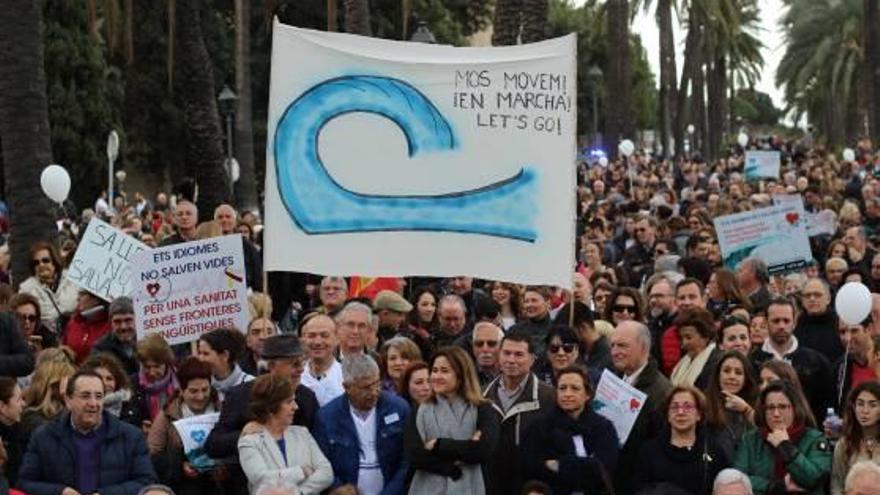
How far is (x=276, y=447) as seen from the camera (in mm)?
8734

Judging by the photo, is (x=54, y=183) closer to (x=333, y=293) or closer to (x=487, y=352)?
(x=333, y=293)

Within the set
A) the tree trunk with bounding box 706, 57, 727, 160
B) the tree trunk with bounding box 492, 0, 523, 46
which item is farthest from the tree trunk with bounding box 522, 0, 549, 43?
the tree trunk with bounding box 706, 57, 727, 160

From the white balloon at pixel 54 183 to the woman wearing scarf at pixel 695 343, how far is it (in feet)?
25.5

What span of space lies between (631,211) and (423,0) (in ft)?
85.5

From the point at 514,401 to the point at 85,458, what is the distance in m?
2.14

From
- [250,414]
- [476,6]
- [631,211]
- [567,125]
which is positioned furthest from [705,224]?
[476,6]

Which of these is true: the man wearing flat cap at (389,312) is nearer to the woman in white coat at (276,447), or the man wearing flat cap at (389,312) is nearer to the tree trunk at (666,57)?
the woman in white coat at (276,447)

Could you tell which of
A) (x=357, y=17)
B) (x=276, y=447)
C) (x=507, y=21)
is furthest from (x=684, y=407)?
(x=357, y=17)

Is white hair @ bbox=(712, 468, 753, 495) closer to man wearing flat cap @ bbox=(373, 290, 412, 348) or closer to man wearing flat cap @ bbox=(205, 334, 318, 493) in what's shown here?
man wearing flat cap @ bbox=(205, 334, 318, 493)

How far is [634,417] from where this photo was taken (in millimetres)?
9047

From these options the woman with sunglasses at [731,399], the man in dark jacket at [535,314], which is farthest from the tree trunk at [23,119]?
the woman with sunglasses at [731,399]

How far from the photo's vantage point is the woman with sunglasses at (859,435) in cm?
→ 862

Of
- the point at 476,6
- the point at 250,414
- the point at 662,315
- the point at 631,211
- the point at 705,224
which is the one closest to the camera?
the point at 250,414

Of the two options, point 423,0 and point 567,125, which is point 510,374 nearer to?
point 567,125
